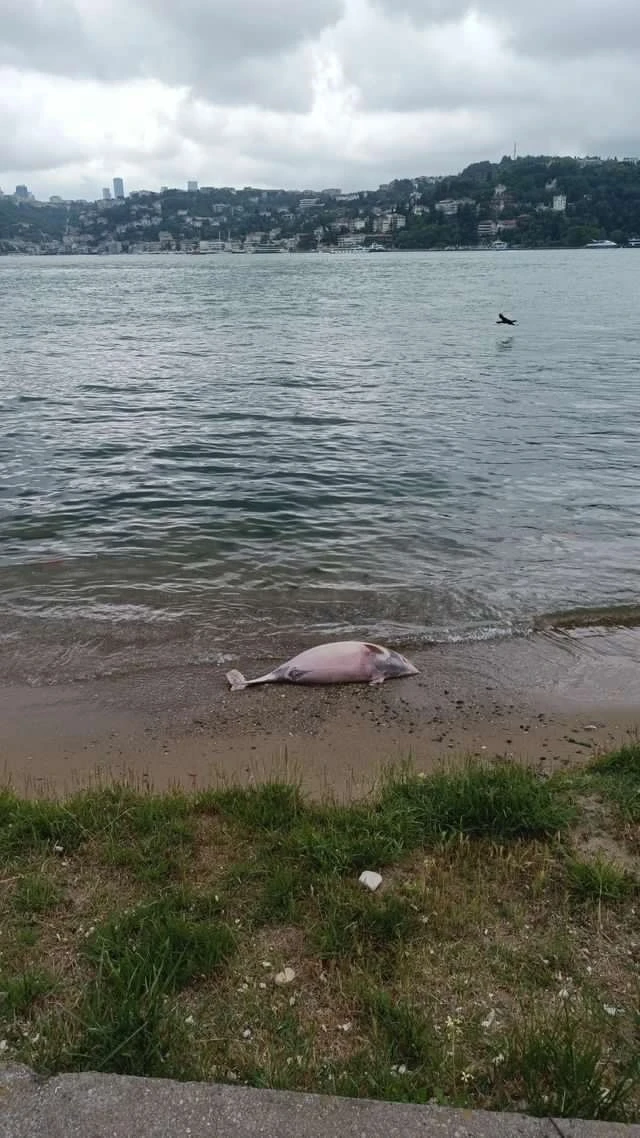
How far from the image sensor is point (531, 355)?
31.1m

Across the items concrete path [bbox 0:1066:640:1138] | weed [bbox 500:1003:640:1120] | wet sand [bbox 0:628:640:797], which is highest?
concrete path [bbox 0:1066:640:1138]

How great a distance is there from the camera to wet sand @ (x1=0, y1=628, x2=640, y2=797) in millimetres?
6008

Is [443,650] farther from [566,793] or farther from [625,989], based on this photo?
[625,989]

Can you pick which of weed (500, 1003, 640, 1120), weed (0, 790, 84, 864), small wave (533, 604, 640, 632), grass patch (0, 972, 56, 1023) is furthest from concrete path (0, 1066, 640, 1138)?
small wave (533, 604, 640, 632)

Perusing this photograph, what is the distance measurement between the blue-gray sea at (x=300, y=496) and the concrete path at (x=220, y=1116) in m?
5.32

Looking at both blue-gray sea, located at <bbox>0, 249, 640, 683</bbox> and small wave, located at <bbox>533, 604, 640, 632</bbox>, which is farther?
blue-gray sea, located at <bbox>0, 249, 640, 683</bbox>

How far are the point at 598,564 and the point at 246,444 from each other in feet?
31.2

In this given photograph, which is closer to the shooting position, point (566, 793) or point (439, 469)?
point (566, 793)

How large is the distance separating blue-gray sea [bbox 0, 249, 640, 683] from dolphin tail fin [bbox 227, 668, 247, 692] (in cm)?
69

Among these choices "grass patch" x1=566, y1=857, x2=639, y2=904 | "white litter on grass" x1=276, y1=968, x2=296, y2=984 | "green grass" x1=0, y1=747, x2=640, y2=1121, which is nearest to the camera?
"green grass" x1=0, y1=747, x2=640, y2=1121

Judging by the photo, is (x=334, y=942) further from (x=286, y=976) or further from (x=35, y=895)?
(x=35, y=895)

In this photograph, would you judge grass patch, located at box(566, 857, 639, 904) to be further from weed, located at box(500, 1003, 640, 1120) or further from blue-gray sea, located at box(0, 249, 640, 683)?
blue-gray sea, located at box(0, 249, 640, 683)

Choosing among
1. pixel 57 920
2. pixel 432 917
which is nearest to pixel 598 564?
pixel 432 917

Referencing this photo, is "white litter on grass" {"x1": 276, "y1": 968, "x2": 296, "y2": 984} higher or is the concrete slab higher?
the concrete slab
